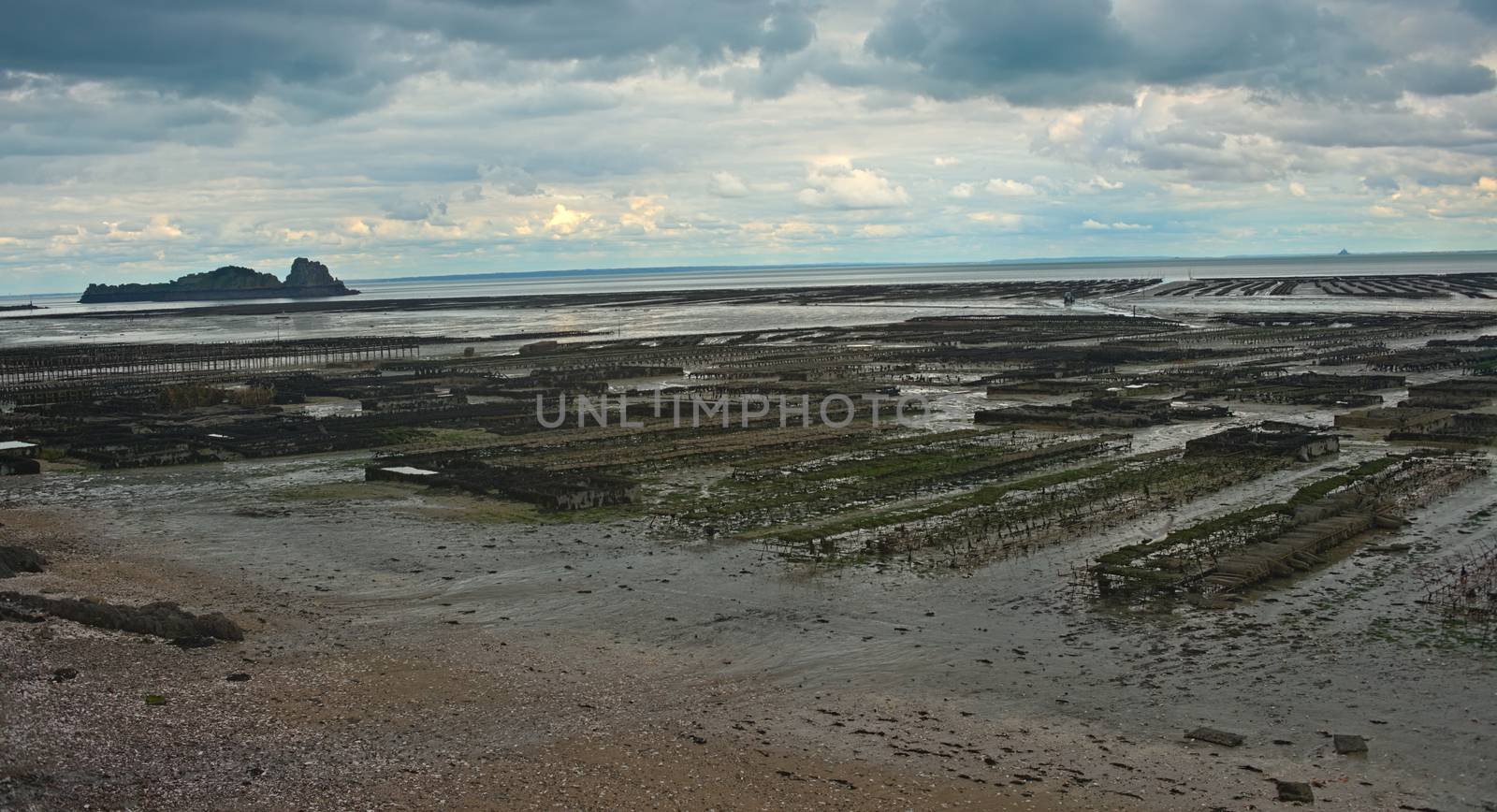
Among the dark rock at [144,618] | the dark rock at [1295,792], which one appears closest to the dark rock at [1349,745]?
the dark rock at [1295,792]

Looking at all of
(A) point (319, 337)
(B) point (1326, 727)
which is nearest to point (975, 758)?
(B) point (1326, 727)

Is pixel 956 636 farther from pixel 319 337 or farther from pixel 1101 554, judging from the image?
pixel 319 337

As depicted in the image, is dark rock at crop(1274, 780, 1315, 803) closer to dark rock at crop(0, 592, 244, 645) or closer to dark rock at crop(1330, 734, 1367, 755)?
dark rock at crop(1330, 734, 1367, 755)

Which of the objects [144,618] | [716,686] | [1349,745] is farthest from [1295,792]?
[144,618]

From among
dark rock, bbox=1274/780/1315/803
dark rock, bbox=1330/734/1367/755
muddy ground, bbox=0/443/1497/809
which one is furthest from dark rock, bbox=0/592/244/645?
dark rock, bbox=1330/734/1367/755

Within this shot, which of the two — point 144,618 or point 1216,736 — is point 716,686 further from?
point 144,618

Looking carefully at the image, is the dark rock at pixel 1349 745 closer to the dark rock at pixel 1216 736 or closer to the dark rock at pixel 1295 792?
the dark rock at pixel 1216 736
